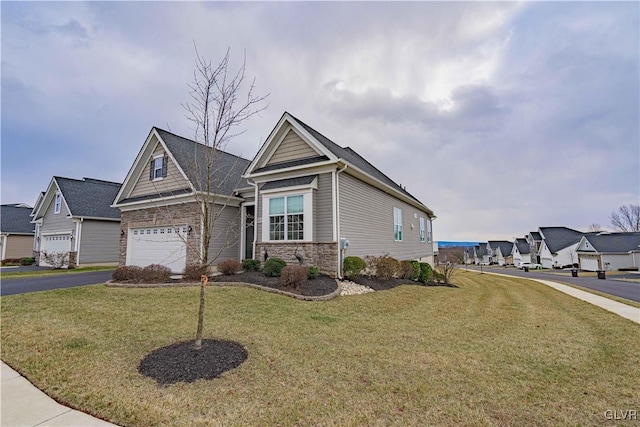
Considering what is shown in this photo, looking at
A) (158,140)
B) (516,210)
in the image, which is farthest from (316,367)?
(516,210)

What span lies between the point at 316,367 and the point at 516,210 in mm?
38603

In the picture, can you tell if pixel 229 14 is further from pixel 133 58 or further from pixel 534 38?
pixel 534 38

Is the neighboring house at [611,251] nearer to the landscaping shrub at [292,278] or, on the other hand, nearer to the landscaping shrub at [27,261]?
the landscaping shrub at [292,278]

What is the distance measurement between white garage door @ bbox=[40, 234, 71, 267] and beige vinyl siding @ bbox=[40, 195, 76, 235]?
496 mm

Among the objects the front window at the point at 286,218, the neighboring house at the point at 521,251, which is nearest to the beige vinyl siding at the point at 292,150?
the front window at the point at 286,218

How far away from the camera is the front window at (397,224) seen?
18.2m

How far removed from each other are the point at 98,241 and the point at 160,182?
9.87 metres

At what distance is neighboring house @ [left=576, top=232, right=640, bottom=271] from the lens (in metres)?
39.1

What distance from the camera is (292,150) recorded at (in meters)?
13.2

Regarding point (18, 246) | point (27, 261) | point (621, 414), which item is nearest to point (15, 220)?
point (18, 246)

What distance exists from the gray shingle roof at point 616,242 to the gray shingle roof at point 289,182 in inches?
1932

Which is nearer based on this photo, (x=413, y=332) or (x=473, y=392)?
(x=473, y=392)

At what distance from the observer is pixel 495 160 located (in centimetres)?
1886

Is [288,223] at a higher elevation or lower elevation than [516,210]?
lower
